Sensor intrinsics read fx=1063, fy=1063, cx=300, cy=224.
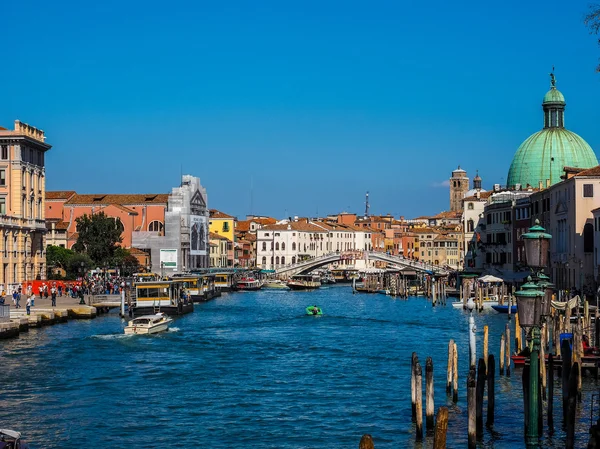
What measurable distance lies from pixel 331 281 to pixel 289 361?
64.2 m

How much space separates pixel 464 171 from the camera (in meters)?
142

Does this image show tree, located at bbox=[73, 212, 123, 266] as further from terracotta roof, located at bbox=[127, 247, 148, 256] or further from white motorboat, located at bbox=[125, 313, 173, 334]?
white motorboat, located at bbox=[125, 313, 173, 334]

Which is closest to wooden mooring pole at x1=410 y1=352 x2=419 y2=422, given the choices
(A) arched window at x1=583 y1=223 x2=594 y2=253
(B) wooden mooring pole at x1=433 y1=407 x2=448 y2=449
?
(B) wooden mooring pole at x1=433 y1=407 x2=448 y2=449

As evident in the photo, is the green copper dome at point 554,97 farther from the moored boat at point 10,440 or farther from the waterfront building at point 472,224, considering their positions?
the moored boat at point 10,440

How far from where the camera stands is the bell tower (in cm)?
14088

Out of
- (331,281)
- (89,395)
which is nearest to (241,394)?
(89,395)

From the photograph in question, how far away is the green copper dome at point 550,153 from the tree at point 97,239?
26.4 m

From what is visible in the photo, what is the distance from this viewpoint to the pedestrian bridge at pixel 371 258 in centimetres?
7700

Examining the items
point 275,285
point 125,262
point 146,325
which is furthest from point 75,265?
point 275,285

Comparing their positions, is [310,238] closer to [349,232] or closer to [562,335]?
[349,232]

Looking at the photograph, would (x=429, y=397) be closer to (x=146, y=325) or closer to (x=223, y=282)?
(x=146, y=325)

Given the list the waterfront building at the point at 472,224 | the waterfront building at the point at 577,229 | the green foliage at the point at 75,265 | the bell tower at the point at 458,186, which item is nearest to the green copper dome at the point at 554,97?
the waterfront building at the point at 472,224

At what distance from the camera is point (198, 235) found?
79375mm

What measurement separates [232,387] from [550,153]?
4956 cm
